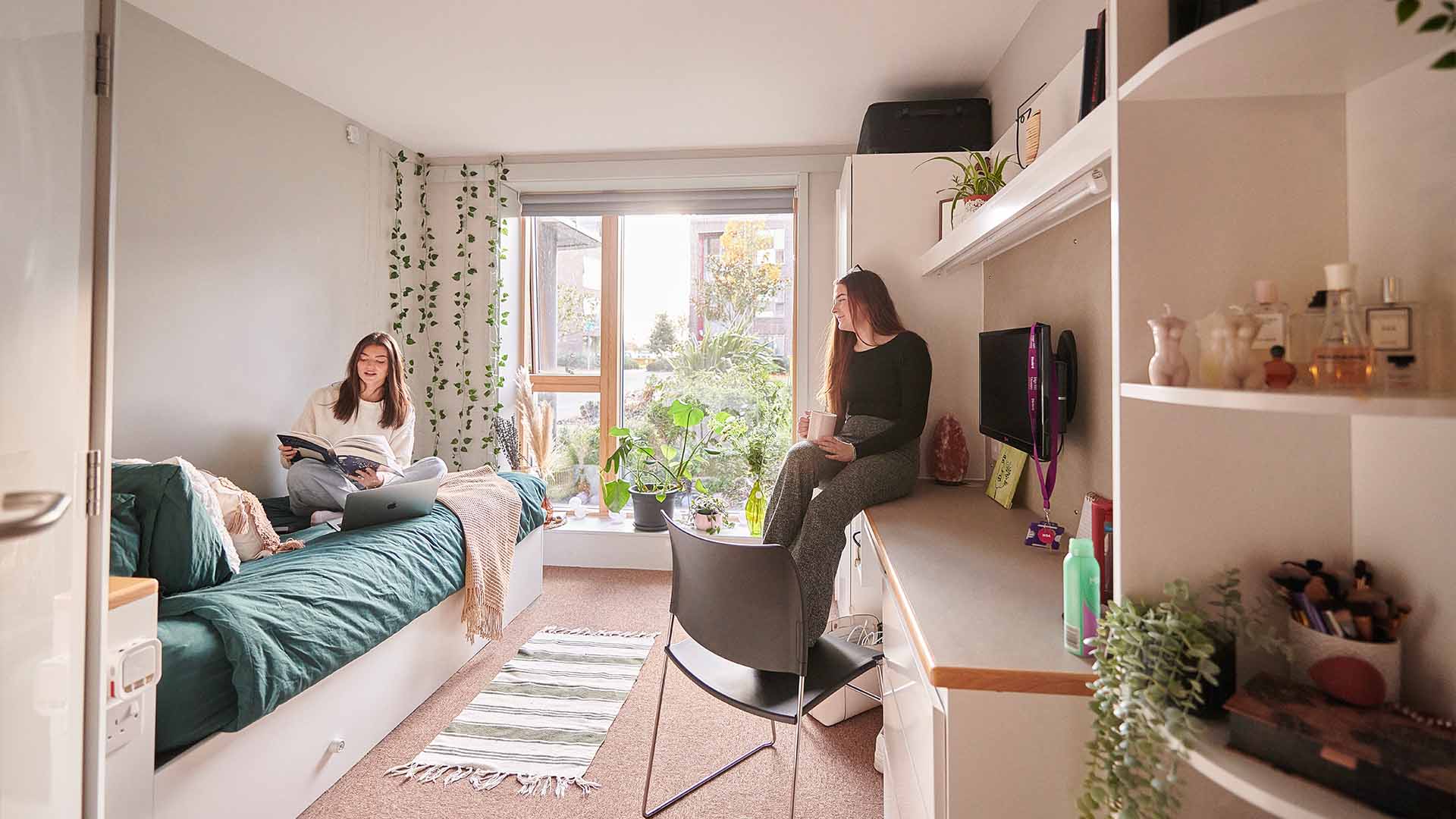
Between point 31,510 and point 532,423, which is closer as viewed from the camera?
point 31,510

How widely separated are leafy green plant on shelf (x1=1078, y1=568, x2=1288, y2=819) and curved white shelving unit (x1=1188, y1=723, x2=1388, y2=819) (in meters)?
0.02

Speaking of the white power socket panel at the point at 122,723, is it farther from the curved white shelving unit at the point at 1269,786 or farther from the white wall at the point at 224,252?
the curved white shelving unit at the point at 1269,786

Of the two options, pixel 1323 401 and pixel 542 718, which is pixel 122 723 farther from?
pixel 1323 401

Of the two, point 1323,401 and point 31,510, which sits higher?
point 1323,401

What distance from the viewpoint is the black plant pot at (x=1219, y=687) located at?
2.66ft

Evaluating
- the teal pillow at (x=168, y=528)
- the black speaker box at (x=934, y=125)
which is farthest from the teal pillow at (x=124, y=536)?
the black speaker box at (x=934, y=125)

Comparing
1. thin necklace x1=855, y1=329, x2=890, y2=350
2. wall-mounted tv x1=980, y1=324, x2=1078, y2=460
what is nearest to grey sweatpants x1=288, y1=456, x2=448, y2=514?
thin necklace x1=855, y1=329, x2=890, y2=350

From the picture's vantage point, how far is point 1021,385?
1.87m

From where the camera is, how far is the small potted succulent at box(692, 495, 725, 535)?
382cm

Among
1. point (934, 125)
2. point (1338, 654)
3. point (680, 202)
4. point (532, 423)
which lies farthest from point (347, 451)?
point (1338, 654)

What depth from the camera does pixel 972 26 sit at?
2422 millimetres

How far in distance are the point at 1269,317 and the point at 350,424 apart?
10.7ft

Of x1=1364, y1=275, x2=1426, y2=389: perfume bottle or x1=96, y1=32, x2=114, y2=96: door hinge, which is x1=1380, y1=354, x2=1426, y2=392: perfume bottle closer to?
x1=1364, y1=275, x2=1426, y2=389: perfume bottle

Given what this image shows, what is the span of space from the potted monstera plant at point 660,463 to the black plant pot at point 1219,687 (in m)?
3.21
